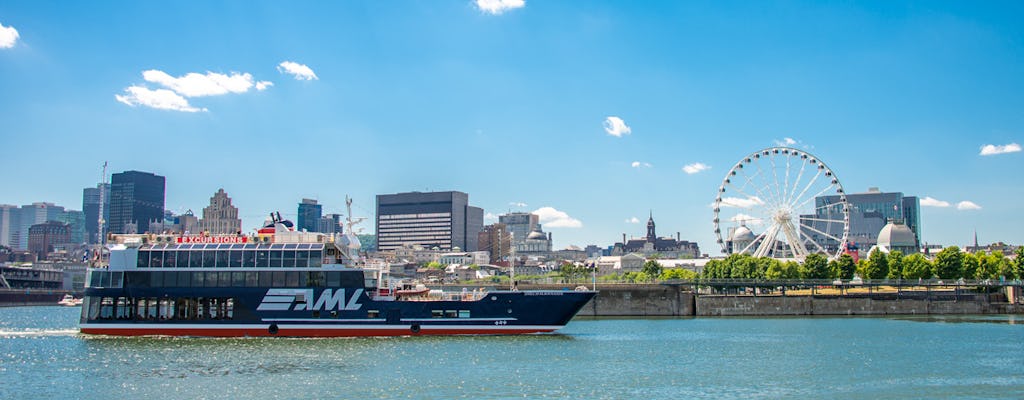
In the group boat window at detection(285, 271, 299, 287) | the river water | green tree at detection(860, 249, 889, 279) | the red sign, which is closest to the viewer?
the river water

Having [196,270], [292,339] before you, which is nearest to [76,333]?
[196,270]

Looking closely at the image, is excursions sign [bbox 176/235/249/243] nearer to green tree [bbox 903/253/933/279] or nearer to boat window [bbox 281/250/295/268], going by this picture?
boat window [bbox 281/250/295/268]

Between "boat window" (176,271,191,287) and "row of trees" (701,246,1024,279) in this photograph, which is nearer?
"boat window" (176,271,191,287)

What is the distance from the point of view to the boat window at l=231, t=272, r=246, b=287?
6303 centimetres

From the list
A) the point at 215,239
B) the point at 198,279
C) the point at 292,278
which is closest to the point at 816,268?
the point at 292,278

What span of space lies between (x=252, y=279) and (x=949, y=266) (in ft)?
314

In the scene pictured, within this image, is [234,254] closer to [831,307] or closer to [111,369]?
[111,369]

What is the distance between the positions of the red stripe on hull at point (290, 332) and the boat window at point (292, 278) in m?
3.20

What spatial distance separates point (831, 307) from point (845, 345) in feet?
141

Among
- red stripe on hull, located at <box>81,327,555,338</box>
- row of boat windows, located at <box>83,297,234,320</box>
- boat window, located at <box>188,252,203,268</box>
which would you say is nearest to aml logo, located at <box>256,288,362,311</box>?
red stripe on hull, located at <box>81,327,555,338</box>

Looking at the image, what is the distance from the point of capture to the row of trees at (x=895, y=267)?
119438 millimetres

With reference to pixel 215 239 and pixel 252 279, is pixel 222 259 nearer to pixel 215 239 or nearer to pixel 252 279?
pixel 252 279

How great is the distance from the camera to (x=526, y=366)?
1918 inches

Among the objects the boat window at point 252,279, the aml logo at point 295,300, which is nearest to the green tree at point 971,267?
the aml logo at point 295,300
